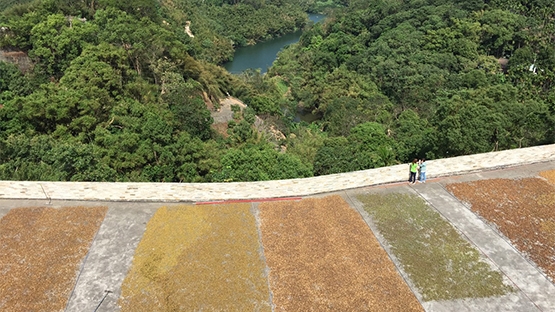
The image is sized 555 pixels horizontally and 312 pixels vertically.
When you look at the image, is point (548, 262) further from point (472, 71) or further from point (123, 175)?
point (472, 71)

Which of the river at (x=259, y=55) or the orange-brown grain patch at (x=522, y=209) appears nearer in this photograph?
the orange-brown grain patch at (x=522, y=209)

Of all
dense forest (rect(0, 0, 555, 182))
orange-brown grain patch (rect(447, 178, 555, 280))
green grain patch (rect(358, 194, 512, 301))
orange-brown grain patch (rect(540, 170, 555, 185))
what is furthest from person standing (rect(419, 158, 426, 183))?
dense forest (rect(0, 0, 555, 182))

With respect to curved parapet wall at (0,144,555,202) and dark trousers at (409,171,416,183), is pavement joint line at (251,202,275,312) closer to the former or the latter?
curved parapet wall at (0,144,555,202)

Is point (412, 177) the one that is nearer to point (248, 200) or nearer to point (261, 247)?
point (248, 200)

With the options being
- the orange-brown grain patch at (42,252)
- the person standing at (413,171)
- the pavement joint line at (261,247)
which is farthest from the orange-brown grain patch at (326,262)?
the orange-brown grain patch at (42,252)

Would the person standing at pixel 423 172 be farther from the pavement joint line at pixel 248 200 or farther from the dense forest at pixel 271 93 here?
the dense forest at pixel 271 93
